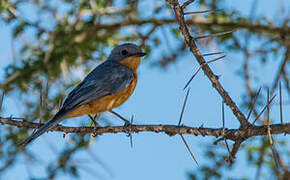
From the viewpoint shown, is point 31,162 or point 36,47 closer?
point 31,162

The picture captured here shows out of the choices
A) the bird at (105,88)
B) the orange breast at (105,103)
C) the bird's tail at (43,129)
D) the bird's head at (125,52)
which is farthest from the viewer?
the bird's head at (125,52)

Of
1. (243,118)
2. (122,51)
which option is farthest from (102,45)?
(243,118)

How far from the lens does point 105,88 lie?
6082 millimetres

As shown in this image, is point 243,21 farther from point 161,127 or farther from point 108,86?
point 161,127

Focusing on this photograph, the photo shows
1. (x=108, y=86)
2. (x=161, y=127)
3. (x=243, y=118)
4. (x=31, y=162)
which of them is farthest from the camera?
(x=108, y=86)

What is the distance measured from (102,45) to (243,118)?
4264mm

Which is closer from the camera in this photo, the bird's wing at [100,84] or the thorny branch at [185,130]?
the thorny branch at [185,130]

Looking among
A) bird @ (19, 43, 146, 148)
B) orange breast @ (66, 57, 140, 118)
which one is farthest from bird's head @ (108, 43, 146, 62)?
orange breast @ (66, 57, 140, 118)

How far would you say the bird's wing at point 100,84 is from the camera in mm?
5617

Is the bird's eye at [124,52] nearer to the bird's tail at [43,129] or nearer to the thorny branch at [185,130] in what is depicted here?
the bird's tail at [43,129]

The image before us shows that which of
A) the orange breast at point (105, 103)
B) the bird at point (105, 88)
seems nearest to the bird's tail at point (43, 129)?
the bird at point (105, 88)

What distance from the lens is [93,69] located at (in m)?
6.85

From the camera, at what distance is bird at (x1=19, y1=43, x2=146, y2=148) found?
5551 mm

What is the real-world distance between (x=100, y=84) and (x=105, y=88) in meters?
0.13
